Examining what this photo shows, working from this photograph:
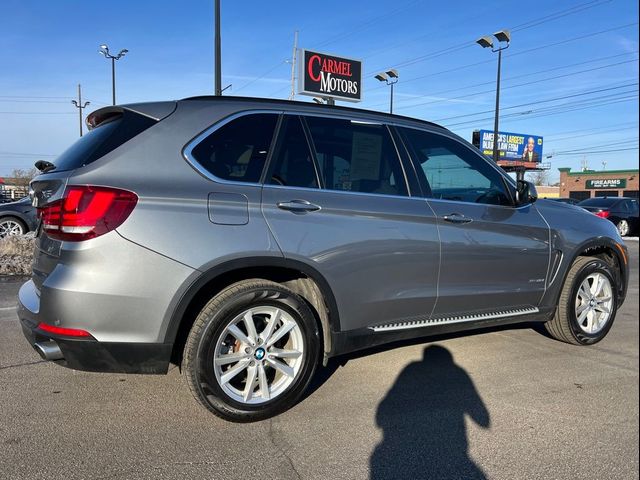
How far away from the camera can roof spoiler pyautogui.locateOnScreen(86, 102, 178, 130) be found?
300 cm

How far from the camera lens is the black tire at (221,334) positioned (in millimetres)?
2865

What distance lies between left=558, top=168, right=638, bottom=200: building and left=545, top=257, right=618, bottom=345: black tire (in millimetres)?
56347

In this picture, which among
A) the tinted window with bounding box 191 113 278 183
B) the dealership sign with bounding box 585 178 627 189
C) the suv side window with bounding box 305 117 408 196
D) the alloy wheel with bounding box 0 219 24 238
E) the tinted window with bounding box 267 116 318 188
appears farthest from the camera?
the dealership sign with bounding box 585 178 627 189

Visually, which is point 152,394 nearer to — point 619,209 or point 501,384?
point 501,384

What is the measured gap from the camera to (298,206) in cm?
309

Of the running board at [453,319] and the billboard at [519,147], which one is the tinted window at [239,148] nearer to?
the running board at [453,319]

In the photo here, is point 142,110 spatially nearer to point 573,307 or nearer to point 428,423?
point 428,423

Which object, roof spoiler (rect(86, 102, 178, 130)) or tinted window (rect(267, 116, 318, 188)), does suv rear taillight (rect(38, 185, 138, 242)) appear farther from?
tinted window (rect(267, 116, 318, 188))

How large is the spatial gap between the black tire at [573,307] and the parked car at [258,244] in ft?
1.97

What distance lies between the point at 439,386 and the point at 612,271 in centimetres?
231

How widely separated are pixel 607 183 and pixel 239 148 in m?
64.2

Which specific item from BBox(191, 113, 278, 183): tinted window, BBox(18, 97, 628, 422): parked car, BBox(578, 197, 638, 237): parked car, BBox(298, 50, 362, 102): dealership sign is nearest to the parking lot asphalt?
BBox(18, 97, 628, 422): parked car

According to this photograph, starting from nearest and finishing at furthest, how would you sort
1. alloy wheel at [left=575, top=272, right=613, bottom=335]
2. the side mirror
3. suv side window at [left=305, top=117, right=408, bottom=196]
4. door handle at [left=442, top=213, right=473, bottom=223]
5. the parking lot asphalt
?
the parking lot asphalt, suv side window at [left=305, top=117, right=408, bottom=196], door handle at [left=442, top=213, right=473, bottom=223], the side mirror, alloy wheel at [left=575, top=272, right=613, bottom=335]

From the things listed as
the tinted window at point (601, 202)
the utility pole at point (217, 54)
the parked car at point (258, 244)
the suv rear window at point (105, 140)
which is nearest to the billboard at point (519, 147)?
the tinted window at point (601, 202)
